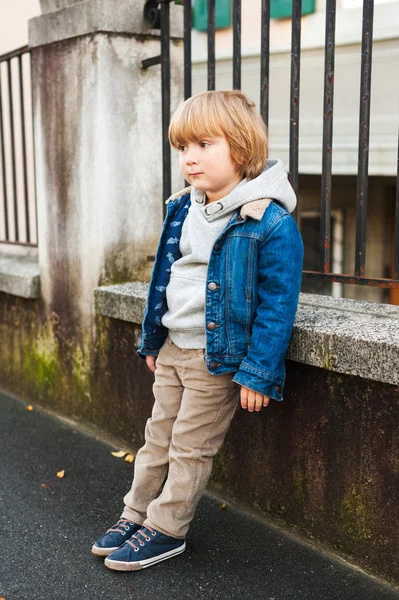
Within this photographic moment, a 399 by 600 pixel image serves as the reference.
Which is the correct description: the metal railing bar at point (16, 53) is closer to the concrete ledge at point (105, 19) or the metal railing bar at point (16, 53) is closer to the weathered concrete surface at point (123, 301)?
the concrete ledge at point (105, 19)

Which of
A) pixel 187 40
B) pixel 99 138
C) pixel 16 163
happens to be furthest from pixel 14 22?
pixel 187 40

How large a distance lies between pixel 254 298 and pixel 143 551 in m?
0.95

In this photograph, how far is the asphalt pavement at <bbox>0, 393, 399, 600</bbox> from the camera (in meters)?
2.36

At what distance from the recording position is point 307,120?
287 inches

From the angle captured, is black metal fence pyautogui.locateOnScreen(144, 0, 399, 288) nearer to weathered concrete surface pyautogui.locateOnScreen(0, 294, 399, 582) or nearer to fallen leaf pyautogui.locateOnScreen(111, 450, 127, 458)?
weathered concrete surface pyautogui.locateOnScreen(0, 294, 399, 582)

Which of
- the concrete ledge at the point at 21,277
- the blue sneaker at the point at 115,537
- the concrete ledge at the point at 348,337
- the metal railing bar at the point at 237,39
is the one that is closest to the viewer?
the concrete ledge at the point at 348,337

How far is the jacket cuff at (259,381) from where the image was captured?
2291 millimetres

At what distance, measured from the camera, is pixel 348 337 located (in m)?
2.31

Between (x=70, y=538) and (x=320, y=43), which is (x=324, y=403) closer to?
(x=70, y=538)

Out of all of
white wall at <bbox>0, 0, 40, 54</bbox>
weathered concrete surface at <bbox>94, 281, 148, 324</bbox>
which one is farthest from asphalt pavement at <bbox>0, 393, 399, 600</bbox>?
white wall at <bbox>0, 0, 40, 54</bbox>

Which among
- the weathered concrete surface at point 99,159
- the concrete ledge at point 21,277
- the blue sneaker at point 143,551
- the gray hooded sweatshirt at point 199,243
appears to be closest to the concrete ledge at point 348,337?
the gray hooded sweatshirt at point 199,243

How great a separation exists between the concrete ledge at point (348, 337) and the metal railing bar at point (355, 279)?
0.36ft

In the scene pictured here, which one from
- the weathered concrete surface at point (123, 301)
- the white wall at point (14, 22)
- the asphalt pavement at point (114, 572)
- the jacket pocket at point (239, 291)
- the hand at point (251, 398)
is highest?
the white wall at point (14, 22)

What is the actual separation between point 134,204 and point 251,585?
1.92m
